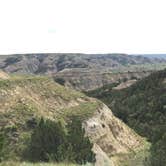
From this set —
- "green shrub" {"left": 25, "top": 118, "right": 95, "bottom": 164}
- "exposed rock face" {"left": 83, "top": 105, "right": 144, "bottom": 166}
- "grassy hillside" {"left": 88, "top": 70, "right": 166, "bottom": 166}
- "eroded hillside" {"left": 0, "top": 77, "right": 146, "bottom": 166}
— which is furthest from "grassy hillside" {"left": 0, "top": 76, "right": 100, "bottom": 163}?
"grassy hillside" {"left": 88, "top": 70, "right": 166, "bottom": 166}

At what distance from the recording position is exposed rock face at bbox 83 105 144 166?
53513 mm

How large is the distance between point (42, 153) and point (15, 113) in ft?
71.2

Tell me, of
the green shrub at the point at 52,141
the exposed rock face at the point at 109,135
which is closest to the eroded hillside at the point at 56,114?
the exposed rock face at the point at 109,135

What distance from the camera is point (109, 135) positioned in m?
57.0

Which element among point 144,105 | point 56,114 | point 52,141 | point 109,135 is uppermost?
point 52,141

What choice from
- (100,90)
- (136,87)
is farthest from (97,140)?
(100,90)

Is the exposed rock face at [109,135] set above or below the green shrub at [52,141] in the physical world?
below

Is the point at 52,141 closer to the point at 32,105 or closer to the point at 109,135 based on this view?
the point at 32,105

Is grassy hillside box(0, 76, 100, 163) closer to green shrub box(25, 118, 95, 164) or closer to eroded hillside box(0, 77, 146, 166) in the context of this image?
eroded hillside box(0, 77, 146, 166)

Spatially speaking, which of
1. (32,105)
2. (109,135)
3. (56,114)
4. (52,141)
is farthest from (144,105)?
(52,141)

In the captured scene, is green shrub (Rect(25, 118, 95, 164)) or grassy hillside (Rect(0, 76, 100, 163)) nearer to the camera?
green shrub (Rect(25, 118, 95, 164))

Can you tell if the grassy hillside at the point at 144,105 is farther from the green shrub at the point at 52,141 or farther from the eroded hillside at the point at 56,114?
the green shrub at the point at 52,141

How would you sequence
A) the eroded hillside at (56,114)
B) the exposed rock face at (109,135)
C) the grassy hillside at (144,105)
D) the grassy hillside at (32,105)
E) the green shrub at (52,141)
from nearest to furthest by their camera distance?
the green shrub at (52,141) < the grassy hillside at (32,105) < the eroded hillside at (56,114) < the exposed rock face at (109,135) < the grassy hillside at (144,105)

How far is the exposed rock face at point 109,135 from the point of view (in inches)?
2107
